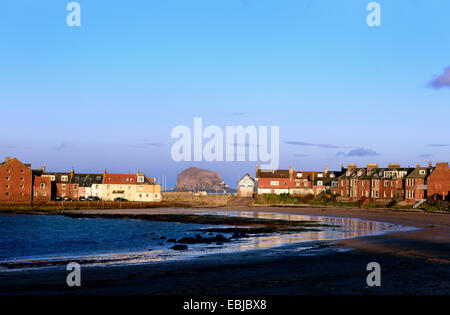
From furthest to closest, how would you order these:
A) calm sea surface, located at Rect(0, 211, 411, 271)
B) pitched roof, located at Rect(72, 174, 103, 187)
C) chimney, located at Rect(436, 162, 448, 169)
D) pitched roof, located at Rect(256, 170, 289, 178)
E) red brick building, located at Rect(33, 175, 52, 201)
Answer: pitched roof, located at Rect(256, 170, 289, 178), pitched roof, located at Rect(72, 174, 103, 187), red brick building, located at Rect(33, 175, 52, 201), chimney, located at Rect(436, 162, 448, 169), calm sea surface, located at Rect(0, 211, 411, 271)

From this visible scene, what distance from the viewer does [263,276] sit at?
834 inches

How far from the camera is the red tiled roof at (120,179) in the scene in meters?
129

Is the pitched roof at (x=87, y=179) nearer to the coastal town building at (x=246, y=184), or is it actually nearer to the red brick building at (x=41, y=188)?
the red brick building at (x=41, y=188)

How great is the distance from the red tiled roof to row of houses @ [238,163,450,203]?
30.9 m

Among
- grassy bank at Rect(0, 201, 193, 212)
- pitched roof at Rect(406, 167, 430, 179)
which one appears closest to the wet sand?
pitched roof at Rect(406, 167, 430, 179)

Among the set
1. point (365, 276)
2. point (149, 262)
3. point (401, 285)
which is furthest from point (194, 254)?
point (401, 285)

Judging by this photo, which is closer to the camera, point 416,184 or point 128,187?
point 416,184

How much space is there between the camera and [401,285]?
18.7 meters

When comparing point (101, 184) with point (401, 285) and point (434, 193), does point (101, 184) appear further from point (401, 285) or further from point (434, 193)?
point (401, 285)

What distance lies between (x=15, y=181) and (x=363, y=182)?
80683 mm

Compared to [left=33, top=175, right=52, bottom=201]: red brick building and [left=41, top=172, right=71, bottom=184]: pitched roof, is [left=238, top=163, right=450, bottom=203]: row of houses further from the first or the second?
[left=33, top=175, right=52, bottom=201]: red brick building

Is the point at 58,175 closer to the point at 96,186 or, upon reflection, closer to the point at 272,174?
the point at 96,186

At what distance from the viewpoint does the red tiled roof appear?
129 meters

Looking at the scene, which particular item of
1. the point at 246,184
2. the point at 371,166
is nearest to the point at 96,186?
the point at 246,184
